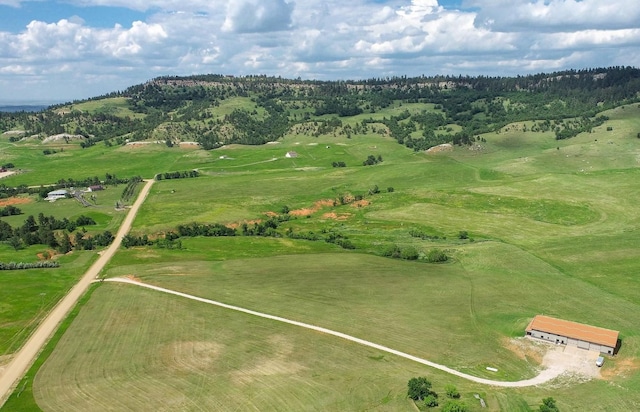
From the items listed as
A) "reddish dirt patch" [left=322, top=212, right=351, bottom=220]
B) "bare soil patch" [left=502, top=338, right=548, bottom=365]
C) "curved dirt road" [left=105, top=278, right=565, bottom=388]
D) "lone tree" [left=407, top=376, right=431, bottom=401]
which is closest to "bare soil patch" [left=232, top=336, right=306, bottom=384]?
"curved dirt road" [left=105, top=278, right=565, bottom=388]

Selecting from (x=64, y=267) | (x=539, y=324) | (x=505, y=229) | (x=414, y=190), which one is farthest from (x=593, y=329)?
(x=414, y=190)

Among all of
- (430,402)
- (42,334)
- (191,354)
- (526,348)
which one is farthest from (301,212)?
(430,402)

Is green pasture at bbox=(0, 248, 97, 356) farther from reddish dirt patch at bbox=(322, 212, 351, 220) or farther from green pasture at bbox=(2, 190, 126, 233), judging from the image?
reddish dirt patch at bbox=(322, 212, 351, 220)

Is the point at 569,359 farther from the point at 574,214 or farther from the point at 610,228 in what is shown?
the point at 574,214

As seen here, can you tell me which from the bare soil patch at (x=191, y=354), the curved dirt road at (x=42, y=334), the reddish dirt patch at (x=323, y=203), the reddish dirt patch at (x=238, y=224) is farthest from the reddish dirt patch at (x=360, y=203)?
the bare soil patch at (x=191, y=354)

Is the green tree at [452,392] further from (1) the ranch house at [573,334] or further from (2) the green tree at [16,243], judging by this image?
(2) the green tree at [16,243]
